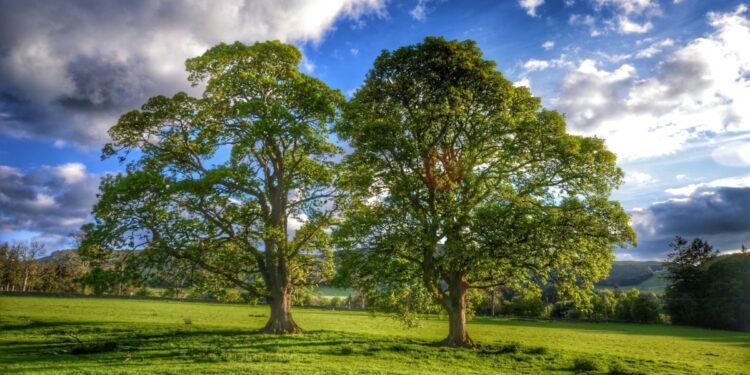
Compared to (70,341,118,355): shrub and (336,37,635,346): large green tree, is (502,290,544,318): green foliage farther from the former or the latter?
(70,341,118,355): shrub

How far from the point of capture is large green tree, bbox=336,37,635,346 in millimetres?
24969

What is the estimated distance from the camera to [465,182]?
26969mm

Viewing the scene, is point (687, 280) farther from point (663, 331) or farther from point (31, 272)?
point (31, 272)

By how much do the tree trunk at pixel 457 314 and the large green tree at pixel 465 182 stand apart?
0.07 metres

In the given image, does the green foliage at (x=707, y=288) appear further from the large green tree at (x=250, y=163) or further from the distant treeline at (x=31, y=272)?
the distant treeline at (x=31, y=272)

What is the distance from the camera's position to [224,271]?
3094cm

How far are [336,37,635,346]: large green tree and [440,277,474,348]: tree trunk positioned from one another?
7 centimetres

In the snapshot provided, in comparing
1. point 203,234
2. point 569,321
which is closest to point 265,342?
point 203,234

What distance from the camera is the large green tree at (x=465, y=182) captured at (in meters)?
25.0

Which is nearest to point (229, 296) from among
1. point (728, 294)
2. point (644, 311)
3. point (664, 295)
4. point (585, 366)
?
point (585, 366)

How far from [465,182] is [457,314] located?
8.78 metres

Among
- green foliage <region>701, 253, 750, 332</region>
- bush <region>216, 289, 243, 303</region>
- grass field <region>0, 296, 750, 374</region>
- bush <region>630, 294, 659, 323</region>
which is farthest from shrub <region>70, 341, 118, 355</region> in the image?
green foliage <region>701, 253, 750, 332</region>

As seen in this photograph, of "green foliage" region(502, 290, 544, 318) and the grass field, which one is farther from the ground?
the grass field

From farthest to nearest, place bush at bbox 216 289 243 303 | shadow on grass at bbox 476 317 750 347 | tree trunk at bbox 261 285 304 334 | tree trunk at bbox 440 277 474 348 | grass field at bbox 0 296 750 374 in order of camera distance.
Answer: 1. shadow on grass at bbox 476 317 750 347
2. tree trunk at bbox 261 285 304 334
3. bush at bbox 216 289 243 303
4. tree trunk at bbox 440 277 474 348
5. grass field at bbox 0 296 750 374
